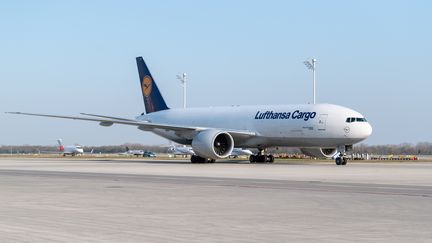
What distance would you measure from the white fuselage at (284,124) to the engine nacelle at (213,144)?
208cm

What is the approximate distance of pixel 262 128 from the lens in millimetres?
51438

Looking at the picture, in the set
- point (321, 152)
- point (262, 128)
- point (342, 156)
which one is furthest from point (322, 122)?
point (321, 152)

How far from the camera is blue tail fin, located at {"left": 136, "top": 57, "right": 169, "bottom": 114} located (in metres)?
62.6

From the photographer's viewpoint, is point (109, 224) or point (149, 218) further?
point (149, 218)

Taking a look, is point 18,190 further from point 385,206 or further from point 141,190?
point 385,206

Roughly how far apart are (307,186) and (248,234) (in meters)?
12.3

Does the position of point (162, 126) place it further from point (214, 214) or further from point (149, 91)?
point (214, 214)

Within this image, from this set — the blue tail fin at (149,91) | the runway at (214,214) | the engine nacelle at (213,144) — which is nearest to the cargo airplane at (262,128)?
the engine nacelle at (213,144)

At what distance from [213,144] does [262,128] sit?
12.9 feet

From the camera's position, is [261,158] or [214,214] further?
[261,158]

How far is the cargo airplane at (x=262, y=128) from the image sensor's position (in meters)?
47.1

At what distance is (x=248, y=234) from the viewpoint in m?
11.0

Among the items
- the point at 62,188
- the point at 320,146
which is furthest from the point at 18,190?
the point at 320,146

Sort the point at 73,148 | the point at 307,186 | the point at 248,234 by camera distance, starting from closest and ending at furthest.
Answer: the point at 248,234, the point at 307,186, the point at 73,148
